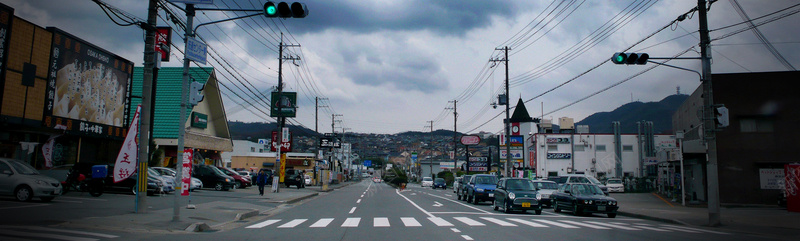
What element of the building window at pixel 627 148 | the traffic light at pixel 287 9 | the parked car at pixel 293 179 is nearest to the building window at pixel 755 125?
the traffic light at pixel 287 9

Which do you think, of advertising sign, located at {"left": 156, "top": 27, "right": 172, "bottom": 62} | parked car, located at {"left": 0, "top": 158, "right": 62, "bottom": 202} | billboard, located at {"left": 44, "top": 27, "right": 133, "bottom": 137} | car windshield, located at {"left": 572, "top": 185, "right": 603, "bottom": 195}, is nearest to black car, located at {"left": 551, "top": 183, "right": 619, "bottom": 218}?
car windshield, located at {"left": 572, "top": 185, "right": 603, "bottom": 195}

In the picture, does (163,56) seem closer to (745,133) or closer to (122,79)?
(122,79)

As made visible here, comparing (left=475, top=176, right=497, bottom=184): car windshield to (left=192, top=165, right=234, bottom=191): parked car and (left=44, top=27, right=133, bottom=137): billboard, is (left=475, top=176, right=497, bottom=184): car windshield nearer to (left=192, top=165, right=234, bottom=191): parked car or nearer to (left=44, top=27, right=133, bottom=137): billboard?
(left=192, top=165, right=234, bottom=191): parked car

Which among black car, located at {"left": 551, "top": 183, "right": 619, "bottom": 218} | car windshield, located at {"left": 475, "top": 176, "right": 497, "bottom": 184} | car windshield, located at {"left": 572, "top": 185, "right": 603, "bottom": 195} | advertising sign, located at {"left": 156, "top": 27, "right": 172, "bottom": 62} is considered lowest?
black car, located at {"left": 551, "top": 183, "right": 619, "bottom": 218}

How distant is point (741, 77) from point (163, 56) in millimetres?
27878

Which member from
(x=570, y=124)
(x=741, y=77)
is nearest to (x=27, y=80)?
(x=741, y=77)

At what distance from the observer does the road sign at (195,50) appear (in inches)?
555

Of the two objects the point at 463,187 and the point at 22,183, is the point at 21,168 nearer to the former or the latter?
the point at 22,183

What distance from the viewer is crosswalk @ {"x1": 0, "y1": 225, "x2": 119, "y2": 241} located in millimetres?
9906

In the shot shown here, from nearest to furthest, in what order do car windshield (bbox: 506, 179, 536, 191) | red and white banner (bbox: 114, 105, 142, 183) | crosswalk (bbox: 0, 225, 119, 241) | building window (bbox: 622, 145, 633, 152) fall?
crosswalk (bbox: 0, 225, 119, 241) → red and white banner (bbox: 114, 105, 142, 183) → car windshield (bbox: 506, 179, 536, 191) → building window (bbox: 622, 145, 633, 152)

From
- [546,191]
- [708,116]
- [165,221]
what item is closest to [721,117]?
[708,116]

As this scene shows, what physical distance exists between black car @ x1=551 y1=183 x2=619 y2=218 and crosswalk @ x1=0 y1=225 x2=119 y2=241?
16610 millimetres

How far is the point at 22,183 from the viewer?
17234 millimetres

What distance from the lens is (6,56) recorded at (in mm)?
20875
